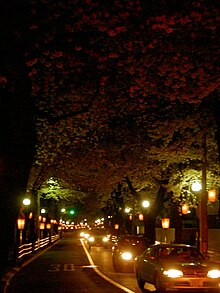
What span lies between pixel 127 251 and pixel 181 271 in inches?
393

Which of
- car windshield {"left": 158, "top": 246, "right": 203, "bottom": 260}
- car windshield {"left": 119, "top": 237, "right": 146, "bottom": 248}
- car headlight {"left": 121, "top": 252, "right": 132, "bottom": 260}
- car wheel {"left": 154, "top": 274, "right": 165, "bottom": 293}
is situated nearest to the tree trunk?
car wheel {"left": 154, "top": 274, "right": 165, "bottom": 293}

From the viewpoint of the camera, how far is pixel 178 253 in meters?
18.8

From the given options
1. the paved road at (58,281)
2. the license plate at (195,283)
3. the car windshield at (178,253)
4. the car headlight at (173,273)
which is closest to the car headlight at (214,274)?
the license plate at (195,283)

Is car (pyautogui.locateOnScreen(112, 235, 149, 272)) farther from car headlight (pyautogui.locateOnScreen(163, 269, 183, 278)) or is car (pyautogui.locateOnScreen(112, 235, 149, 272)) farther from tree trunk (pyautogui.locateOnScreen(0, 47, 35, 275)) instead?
tree trunk (pyautogui.locateOnScreen(0, 47, 35, 275))

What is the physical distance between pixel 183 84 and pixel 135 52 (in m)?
2.01

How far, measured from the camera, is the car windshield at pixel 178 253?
729 inches

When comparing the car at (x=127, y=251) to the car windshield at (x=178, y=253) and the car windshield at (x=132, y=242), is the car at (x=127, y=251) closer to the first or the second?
the car windshield at (x=132, y=242)

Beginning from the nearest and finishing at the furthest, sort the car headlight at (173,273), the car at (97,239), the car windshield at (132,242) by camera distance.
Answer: the car headlight at (173,273)
the car windshield at (132,242)
the car at (97,239)

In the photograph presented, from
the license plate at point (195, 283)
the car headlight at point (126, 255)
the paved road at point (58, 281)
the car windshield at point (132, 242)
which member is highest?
the car windshield at point (132, 242)

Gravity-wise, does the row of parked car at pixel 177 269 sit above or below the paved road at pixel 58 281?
above

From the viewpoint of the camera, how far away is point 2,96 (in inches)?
464

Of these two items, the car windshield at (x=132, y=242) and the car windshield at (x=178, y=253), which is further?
the car windshield at (x=132, y=242)

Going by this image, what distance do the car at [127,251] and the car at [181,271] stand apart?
7.51m

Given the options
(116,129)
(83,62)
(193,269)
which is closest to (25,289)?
(193,269)
